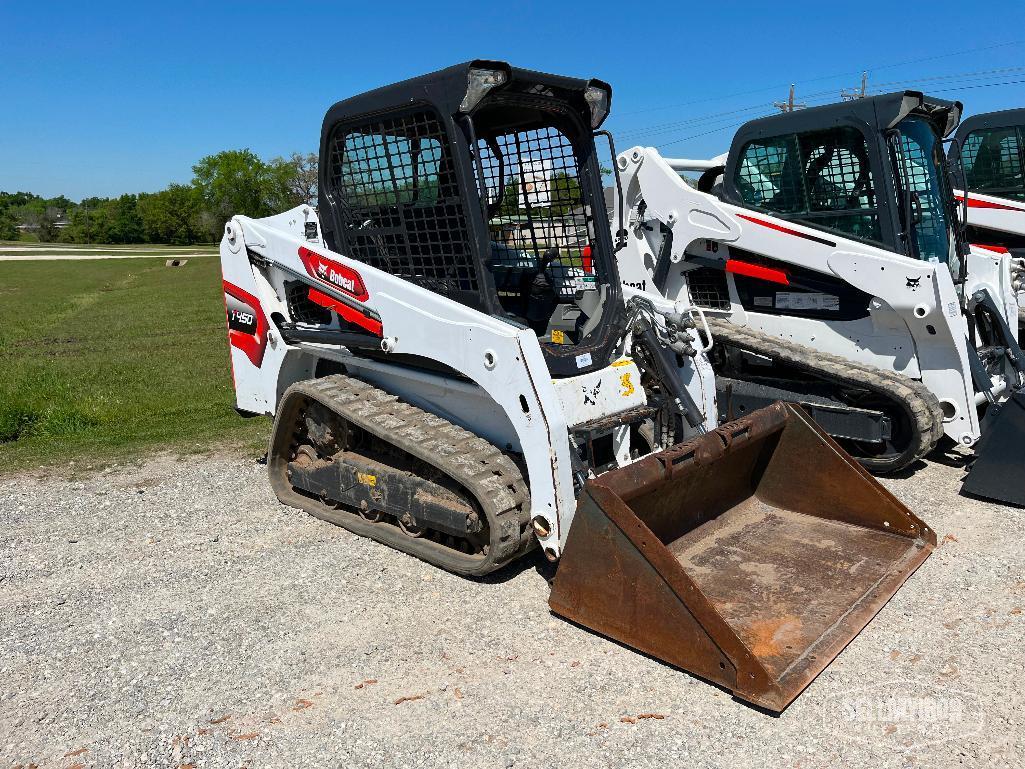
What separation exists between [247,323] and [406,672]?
290 centimetres

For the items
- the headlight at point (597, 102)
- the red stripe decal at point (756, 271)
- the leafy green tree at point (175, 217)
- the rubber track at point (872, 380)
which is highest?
the leafy green tree at point (175, 217)

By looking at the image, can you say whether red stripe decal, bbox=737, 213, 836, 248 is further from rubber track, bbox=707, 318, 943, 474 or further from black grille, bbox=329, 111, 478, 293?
black grille, bbox=329, 111, 478, 293

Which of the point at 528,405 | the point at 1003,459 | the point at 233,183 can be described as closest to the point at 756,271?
the point at 1003,459

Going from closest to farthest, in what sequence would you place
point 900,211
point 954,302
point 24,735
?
point 24,735 < point 954,302 < point 900,211

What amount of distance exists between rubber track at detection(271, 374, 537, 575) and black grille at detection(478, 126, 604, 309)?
0.97m

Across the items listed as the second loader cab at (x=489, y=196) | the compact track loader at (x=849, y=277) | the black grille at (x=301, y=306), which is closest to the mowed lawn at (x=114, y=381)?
the black grille at (x=301, y=306)

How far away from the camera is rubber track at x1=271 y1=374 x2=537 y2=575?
13.3ft

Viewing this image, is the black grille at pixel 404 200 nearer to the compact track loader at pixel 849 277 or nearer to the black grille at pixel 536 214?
the black grille at pixel 536 214

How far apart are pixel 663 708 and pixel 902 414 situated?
11.4 feet

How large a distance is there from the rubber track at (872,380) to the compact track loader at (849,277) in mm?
14

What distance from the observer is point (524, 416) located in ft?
13.2

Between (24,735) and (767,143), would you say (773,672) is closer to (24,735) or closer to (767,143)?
(24,735)

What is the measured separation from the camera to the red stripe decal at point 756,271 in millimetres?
6723

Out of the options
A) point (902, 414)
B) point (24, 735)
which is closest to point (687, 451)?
point (902, 414)
